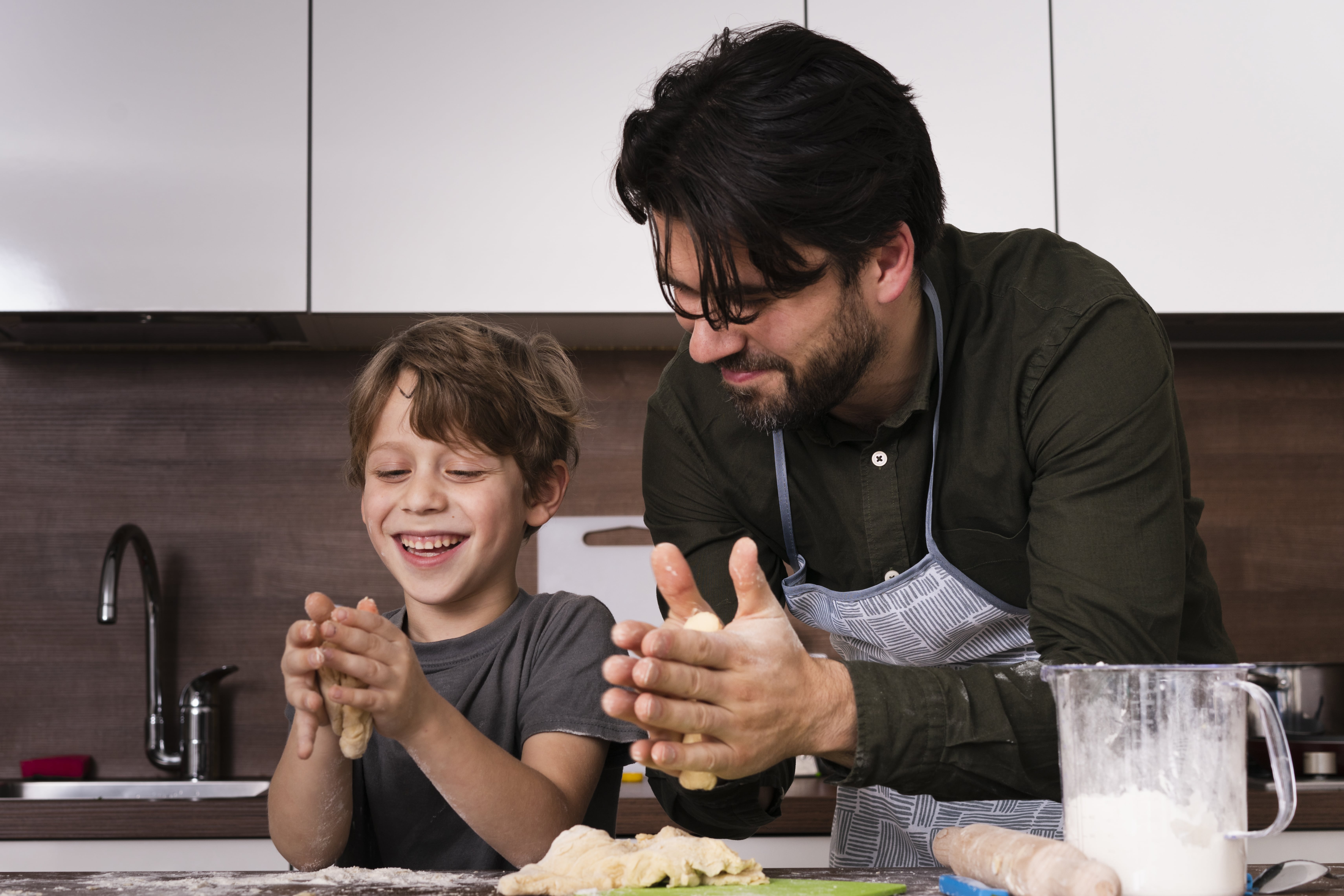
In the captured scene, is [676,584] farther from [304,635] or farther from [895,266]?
[895,266]

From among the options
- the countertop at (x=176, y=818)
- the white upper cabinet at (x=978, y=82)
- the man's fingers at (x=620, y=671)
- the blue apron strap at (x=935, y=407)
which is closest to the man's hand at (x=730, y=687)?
the man's fingers at (x=620, y=671)

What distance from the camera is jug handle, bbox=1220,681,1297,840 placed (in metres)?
0.60

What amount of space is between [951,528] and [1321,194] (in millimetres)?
1206

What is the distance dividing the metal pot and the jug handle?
4.39 feet

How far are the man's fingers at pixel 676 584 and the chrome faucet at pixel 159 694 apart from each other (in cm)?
150

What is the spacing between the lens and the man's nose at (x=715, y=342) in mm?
998

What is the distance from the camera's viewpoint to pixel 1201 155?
6.23 feet

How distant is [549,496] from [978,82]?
3.68 feet

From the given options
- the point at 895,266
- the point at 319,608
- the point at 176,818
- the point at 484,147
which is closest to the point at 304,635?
the point at 319,608

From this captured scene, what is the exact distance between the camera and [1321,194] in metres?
1.90

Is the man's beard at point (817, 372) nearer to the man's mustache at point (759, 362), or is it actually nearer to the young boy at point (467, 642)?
the man's mustache at point (759, 362)

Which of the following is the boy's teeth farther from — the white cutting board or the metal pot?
the metal pot

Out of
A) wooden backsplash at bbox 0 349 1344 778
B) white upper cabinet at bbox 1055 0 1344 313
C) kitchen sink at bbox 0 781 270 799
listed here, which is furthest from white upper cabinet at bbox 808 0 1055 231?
kitchen sink at bbox 0 781 270 799

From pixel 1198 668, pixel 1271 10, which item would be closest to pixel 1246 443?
pixel 1271 10
